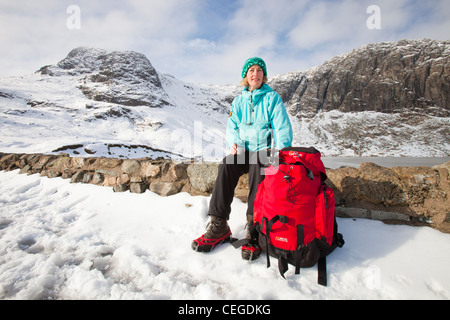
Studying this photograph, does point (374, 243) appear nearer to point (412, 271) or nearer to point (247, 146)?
point (412, 271)

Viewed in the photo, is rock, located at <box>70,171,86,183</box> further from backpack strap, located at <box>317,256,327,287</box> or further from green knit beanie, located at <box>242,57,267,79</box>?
backpack strap, located at <box>317,256,327,287</box>

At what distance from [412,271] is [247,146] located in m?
1.70

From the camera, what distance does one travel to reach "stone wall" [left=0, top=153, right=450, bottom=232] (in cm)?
197

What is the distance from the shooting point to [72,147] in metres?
8.52

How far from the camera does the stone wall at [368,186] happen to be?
197 cm

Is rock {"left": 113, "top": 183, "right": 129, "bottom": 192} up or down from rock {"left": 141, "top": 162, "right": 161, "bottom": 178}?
down

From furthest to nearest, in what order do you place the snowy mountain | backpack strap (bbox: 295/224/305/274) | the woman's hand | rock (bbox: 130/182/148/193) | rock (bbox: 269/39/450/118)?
rock (bbox: 269/39/450/118) < the snowy mountain < rock (bbox: 130/182/148/193) < the woman's hand < backpack strap (bbox: 295/224/305/274)

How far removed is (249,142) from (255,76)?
77cm

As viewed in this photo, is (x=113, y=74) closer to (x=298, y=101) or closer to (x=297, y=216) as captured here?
(x=298, y=101)

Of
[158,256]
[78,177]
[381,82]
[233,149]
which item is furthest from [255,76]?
[381,82]

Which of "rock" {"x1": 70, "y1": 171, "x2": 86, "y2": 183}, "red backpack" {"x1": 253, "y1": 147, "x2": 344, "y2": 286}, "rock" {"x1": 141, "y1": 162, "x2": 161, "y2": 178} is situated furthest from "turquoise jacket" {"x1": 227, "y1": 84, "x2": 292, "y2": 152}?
"rock" {"x1": 70, "y1": 171, "x2": 86, "y2": 183}

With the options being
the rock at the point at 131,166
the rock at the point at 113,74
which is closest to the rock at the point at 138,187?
the rock at the point at 131,166

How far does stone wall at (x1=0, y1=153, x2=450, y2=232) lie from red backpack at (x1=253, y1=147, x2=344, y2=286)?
803mm

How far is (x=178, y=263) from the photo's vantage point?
1.57 m
